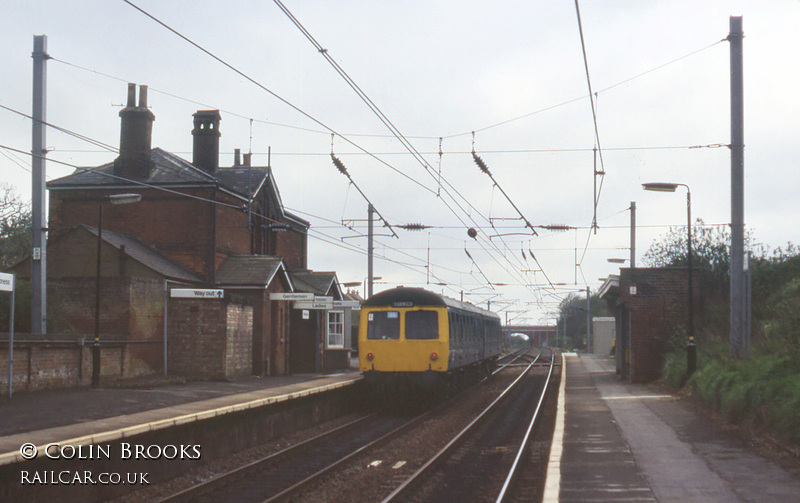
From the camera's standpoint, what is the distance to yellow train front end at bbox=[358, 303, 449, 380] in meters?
19.9

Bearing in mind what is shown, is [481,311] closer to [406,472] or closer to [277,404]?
[277,404]

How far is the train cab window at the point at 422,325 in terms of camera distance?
2008cm

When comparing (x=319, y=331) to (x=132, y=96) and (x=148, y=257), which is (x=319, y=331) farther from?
(x=132, y=96)

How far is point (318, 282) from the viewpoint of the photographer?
3472 cm

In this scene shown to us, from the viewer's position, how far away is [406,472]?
1161cm

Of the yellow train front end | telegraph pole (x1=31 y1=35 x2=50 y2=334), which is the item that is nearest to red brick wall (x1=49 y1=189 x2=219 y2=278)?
telegraph pole (x1=31 y1=35 x2=50 y2=334)

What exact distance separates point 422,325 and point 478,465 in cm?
805

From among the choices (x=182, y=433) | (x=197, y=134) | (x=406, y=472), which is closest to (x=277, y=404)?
(x=182, y=433)

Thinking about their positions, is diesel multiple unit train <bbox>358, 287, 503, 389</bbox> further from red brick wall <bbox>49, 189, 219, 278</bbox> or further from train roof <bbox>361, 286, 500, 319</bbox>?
red brick wall <bbox>49, 189, 219, 278</bbox>

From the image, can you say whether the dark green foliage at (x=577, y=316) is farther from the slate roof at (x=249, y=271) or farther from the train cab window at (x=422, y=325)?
the train cab window at (x=422, y=325)

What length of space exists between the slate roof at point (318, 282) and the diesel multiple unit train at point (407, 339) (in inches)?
502

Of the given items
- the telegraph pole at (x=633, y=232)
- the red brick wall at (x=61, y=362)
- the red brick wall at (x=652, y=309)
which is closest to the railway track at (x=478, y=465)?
the red brick wall at (x=652, y=309)

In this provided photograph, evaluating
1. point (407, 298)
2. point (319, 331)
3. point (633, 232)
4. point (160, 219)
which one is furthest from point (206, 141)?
point (633, 232)

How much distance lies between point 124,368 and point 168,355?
8.29ft
